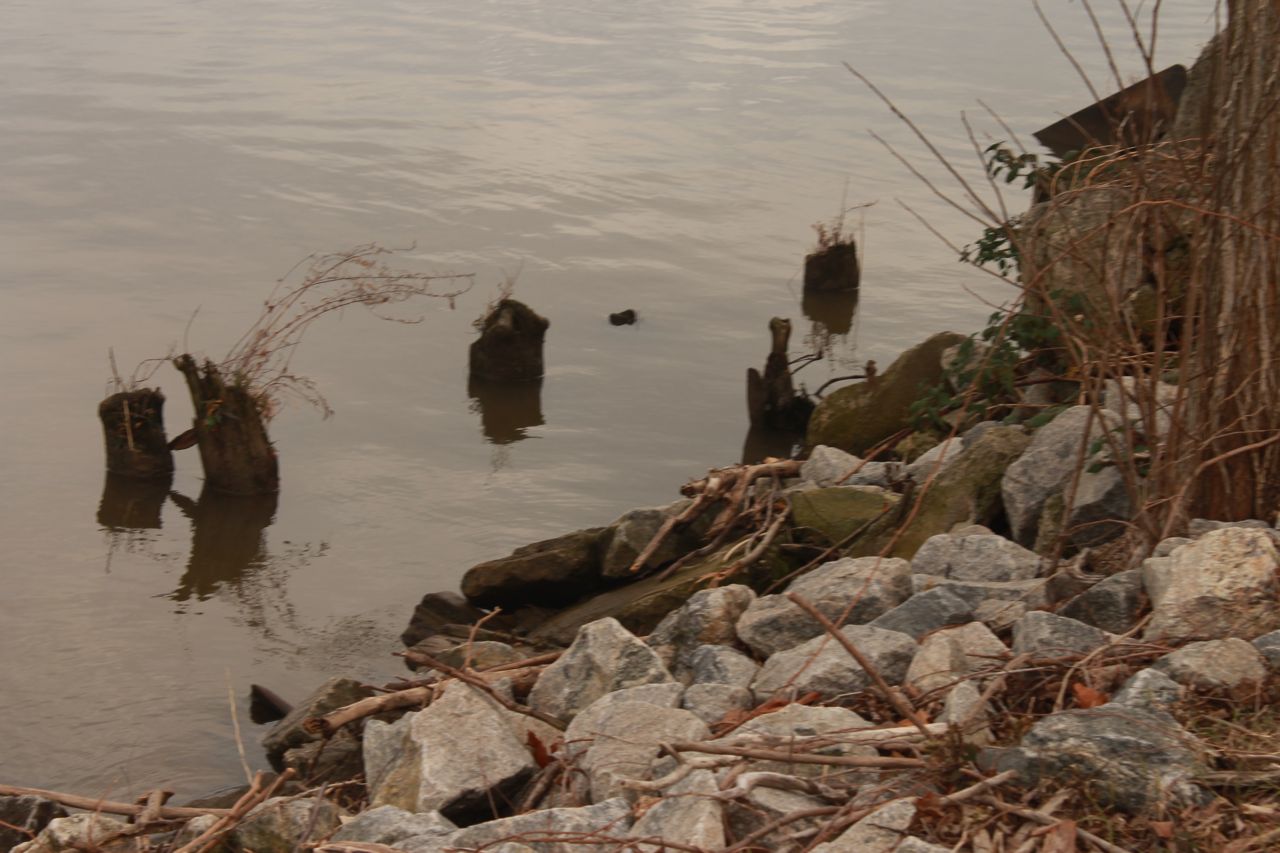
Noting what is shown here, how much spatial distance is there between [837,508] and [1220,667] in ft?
9.24

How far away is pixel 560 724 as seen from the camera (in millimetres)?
4562

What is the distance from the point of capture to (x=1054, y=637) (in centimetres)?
383

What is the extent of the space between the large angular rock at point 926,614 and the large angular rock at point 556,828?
1.22 meters

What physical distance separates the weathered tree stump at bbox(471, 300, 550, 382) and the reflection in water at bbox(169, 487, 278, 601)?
251 centimetres

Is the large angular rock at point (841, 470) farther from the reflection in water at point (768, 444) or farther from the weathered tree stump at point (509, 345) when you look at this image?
the weathered tree stump at point (509, 345)

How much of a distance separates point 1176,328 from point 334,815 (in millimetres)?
4652

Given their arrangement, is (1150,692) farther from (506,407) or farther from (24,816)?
(506,407)

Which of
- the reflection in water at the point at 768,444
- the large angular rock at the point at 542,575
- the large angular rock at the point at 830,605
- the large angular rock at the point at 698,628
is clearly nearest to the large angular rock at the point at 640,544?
the large angular rock at the point at 542,575

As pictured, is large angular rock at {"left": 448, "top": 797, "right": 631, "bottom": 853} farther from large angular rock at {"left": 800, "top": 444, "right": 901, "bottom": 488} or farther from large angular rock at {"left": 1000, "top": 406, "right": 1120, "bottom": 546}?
large angular rock at {"left": 800, "top": 444, "right": 901, "bottom": 488}

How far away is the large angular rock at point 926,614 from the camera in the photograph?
4.36 meters

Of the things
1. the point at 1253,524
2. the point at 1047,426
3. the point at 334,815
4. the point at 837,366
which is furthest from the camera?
the point at 837,366

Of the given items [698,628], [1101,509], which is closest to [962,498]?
[1101,509]

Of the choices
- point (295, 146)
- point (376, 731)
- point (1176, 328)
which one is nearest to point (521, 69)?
point (295, 146)

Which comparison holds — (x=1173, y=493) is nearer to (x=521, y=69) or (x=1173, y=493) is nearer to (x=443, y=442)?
(x=443, y=442)
